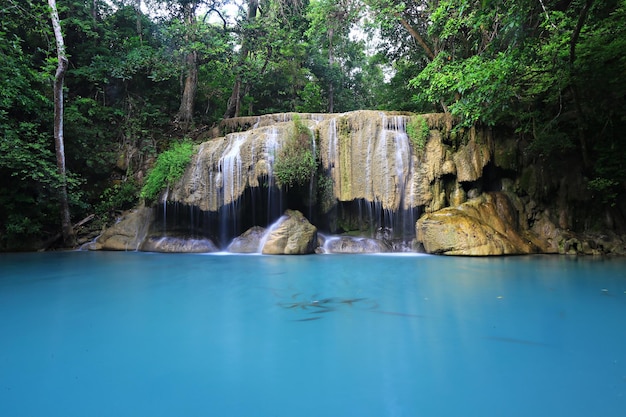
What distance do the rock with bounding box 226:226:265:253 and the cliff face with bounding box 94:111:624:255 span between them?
0.40m

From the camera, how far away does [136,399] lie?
1.98 m

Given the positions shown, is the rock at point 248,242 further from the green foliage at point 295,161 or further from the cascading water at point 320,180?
the green foliage at point 295,161

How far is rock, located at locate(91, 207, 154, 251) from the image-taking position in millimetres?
10516

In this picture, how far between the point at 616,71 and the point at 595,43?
3.20ft

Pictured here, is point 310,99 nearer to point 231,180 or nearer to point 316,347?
point 231,180

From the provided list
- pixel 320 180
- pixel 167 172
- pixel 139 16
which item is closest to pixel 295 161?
pixel 320 180

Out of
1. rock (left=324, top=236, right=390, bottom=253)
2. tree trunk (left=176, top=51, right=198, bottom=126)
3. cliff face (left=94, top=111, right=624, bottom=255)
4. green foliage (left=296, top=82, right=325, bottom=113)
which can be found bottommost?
rock (left=324, top=236, right=390, bottom=253)

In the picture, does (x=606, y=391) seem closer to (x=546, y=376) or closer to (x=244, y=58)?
(x=546, y=376)

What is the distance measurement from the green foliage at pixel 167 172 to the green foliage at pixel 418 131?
21.4ft

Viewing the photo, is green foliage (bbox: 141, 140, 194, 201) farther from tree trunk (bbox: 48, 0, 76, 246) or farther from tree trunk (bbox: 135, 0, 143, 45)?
tree trunk (bbox: 135, 0, 143, 45)

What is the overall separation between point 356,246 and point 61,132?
28.4 feet

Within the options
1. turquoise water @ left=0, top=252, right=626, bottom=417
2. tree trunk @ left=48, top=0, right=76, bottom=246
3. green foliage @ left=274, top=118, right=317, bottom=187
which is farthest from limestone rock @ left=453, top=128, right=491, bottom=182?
tree trunk @ left=48, top=0, right=76, bottom=246

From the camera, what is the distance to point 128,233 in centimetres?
1070

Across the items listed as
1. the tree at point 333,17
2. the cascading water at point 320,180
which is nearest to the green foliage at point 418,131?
the cascading water at point 320,180
